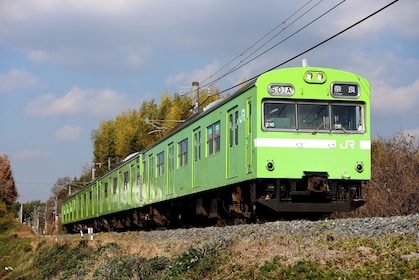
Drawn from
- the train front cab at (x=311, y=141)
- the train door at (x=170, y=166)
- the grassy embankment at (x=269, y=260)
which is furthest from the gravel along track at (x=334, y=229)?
the train door at (x=170, y=166)

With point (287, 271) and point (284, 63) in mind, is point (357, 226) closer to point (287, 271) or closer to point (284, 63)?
point (287, 271)

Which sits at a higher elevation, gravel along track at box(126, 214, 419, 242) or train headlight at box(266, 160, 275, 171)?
train headlight at box(266, 160, 275, 171)

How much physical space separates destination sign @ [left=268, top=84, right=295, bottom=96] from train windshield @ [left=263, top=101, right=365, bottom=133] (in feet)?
0.59

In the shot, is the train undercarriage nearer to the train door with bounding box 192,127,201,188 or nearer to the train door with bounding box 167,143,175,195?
the train door with bounding box 192,127,201,188

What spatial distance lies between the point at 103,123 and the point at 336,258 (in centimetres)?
6592

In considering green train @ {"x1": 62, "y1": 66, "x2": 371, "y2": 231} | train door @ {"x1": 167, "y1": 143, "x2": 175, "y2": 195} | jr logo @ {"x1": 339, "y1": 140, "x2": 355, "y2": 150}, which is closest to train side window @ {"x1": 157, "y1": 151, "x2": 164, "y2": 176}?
train door @ {"x1": 167, "y1": 143, "x2": 175, "y2": 195}

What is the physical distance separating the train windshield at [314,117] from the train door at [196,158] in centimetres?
397

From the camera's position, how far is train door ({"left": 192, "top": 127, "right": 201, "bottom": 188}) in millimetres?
17047

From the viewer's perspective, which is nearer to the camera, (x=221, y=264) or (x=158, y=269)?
(x=221, y=264)

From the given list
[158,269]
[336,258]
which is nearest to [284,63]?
[158,269]

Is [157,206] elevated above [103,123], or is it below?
below

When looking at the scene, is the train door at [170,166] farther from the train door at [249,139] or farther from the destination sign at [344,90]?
the destination sign at [344,90]

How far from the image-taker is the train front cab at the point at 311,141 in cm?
1332

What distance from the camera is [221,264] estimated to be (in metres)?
9.35
